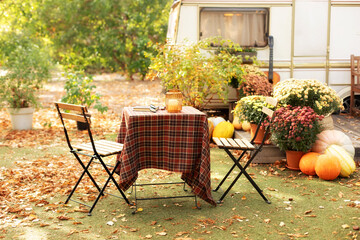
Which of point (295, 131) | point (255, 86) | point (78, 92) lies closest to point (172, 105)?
point (295, 131)

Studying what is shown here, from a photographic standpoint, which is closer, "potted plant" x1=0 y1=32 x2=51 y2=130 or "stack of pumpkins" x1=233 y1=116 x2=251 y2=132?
"stack of pumpkins" x1=233 y1=116 x2=251 y2=132

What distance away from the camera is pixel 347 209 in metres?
4.35

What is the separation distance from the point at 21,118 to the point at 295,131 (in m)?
5.38

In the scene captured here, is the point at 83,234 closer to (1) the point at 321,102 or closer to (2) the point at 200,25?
(1) the point at 321,102

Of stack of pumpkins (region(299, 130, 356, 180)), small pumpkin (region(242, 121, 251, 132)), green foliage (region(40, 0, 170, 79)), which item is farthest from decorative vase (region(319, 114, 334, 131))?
green foliage (region(40, 0, 170, 79))

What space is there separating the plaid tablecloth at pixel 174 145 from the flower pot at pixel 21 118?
15.5 feet

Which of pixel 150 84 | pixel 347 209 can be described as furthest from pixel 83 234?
pixel 150 84

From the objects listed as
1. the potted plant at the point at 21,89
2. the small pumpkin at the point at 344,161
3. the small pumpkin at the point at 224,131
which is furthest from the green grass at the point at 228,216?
the potted plant at the point at 21,89

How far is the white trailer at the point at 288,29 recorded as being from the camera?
8.30 m

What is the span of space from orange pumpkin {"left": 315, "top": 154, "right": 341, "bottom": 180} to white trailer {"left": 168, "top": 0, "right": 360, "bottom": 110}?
10.6 ft

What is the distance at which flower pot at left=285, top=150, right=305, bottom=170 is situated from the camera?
225 inches

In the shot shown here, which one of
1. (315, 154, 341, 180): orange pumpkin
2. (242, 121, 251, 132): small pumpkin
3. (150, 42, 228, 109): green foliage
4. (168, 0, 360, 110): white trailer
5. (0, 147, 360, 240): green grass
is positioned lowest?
(0, 147, 360, 240): green grass

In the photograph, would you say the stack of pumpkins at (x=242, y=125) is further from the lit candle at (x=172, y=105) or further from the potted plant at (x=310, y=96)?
the lit candle at (x=172, y=105)

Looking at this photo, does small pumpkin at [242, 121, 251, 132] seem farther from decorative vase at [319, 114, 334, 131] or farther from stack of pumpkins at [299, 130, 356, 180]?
stack of pumpkins at [299, 130, 356, 180]
